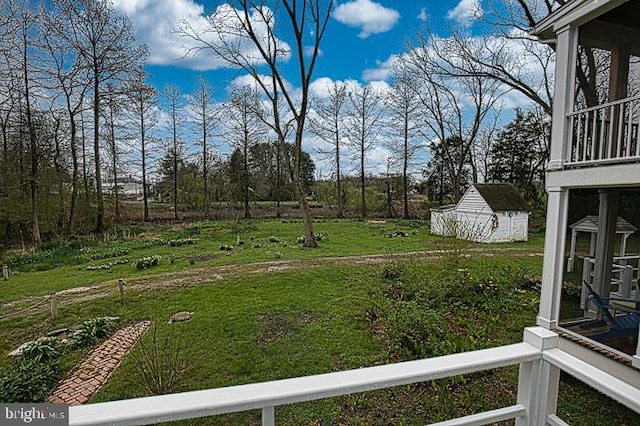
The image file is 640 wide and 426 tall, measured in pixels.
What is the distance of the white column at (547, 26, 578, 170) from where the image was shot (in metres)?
3.55

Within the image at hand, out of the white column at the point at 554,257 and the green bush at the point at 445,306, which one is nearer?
the white column at the point at 554,257

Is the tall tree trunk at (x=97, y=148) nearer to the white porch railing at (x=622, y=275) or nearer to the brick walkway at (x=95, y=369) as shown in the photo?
the brick walkway at (x=95, y=369)

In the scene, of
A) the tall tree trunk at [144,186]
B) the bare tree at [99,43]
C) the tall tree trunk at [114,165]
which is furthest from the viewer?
the tall tree trunk at [144,186]

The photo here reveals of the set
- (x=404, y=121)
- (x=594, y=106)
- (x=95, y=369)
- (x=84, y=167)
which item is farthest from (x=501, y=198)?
(x=84, y=167)

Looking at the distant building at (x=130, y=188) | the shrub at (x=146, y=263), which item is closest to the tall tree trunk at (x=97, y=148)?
the distant building at (x=130, y=188)

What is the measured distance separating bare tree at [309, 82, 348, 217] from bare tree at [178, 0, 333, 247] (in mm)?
10320

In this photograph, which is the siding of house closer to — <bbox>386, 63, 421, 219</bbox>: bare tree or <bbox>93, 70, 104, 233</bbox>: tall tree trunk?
<bbox>386, 63, 421, 219</bbox>: bare tree

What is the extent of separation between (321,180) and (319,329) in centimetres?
2287

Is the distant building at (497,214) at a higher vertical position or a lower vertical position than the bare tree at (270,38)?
lower

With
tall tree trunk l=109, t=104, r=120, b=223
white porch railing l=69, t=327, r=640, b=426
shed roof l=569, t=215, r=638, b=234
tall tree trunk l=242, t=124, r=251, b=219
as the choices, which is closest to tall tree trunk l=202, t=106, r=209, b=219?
tall tree trunk l=242, t=124, r=251, b=219

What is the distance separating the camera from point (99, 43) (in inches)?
555

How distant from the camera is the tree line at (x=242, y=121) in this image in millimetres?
11938

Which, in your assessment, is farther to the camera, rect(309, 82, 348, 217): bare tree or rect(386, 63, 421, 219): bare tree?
rect(309, 82, 348, 217): bare tree

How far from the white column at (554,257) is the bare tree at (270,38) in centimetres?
895
